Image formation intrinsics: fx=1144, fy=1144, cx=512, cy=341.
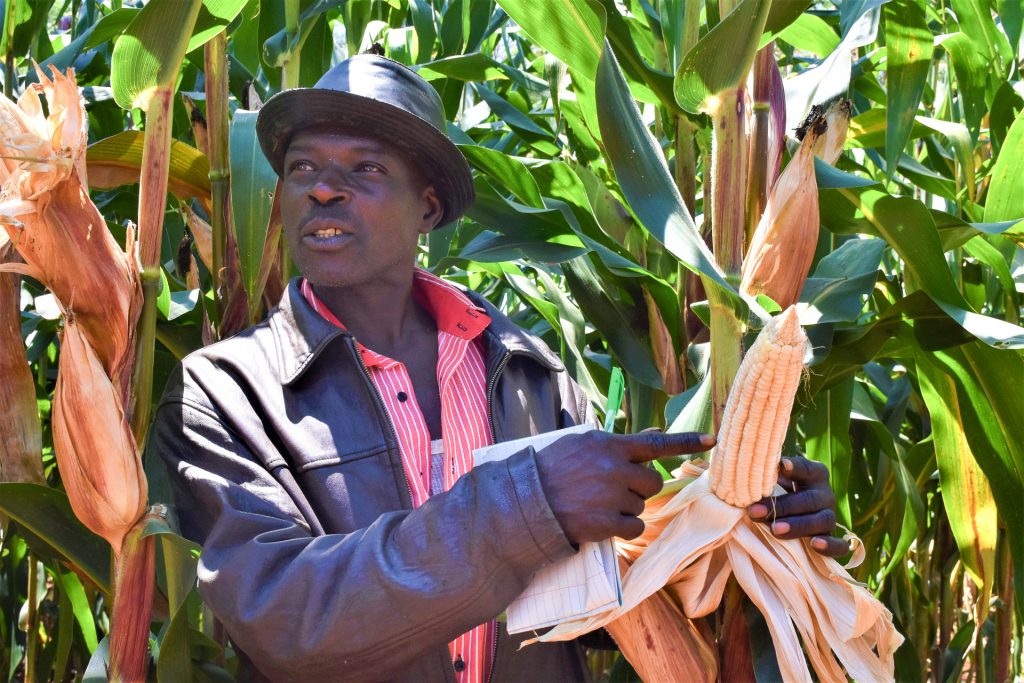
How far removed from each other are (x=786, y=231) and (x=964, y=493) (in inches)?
29.9

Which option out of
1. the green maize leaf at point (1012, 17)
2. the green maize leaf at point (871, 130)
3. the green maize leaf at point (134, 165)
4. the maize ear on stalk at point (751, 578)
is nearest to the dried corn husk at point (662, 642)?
the maize ear on stalk at point (751, 578)

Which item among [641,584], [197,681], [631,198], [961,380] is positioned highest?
[631,198]

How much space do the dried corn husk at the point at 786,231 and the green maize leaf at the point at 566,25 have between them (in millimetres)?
291

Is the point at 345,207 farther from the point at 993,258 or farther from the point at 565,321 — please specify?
the point at 993,258

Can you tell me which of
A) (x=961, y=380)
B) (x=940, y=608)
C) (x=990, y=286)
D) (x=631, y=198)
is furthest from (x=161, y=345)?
(x=940, y=608)

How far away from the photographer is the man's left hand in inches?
48.3

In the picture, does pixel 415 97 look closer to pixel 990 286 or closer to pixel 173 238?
pixel 173 238

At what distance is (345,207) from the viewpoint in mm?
1520

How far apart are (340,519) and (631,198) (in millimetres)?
521

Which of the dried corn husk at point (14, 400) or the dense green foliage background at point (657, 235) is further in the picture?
the dried corn husk at point (14, 400)

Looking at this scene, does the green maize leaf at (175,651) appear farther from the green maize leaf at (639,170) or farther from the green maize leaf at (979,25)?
the green maize leaf at (979,25)

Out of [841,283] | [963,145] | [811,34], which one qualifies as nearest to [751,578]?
[841,283]

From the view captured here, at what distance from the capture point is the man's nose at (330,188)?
1.50 meters

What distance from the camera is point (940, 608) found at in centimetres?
254
